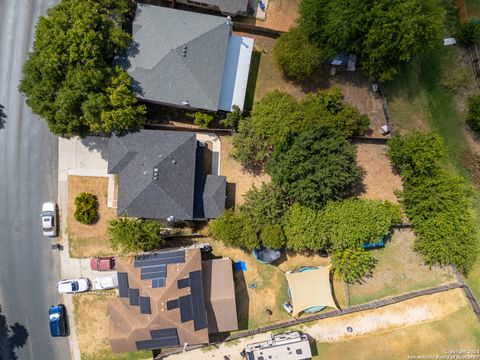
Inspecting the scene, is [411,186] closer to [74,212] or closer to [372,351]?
[372,351]

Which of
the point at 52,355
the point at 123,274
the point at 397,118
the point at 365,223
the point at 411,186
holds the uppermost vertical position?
the point at 397,118

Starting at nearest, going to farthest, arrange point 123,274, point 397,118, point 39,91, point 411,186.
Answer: point 39,91, point 123,274, point 411,186, point 397,118

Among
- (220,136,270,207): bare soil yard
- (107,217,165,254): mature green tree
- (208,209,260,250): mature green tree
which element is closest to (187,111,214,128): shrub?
(220,136,270,207): bare soil yard

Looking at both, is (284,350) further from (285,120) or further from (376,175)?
(285,120)

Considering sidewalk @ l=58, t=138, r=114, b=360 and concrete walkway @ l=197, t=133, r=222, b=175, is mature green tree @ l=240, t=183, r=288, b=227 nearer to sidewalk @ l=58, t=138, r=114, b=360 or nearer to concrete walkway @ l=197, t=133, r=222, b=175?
concrete walkway @ l=197, t=133, r=222, b=175

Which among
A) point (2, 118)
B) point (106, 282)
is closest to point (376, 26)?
point (106, 282)

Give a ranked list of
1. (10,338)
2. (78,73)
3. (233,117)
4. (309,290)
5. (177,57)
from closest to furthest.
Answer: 1. (78,73)
2. (177,57)
3. (233,117)
4. (309,290)
5. (10,338)

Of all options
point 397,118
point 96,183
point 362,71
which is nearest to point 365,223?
point 397,118
